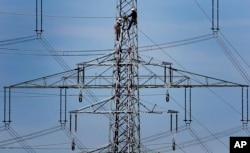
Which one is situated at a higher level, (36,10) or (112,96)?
(36,10)

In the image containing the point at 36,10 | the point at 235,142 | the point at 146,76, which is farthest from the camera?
the point at 36,10

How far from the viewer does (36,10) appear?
391 feet

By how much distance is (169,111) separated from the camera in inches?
4422

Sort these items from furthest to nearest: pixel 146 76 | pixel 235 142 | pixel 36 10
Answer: pixel 36 10 → pixel 146 76 → pixel 235 142

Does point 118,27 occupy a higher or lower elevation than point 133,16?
lower

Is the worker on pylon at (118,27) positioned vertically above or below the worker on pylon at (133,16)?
below

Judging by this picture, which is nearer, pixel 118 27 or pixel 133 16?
pixel 133 16

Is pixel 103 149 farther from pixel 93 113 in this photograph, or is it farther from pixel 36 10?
pixel 36 10

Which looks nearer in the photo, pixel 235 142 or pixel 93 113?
pixel 235 142

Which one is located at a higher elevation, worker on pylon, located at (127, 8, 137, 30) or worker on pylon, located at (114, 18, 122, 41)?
worker on pylon, located at (127, 8, 137, 30)

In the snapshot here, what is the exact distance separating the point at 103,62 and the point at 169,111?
718 centimetres

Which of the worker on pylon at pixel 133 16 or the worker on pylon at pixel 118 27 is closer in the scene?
the worker on pylon at pixel 133 16

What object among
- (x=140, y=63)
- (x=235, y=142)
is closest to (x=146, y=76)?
(x=140, y=63)

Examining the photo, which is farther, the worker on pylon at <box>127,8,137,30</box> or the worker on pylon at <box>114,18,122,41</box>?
the worker on pylon at <box>114,18,122,41</box>
